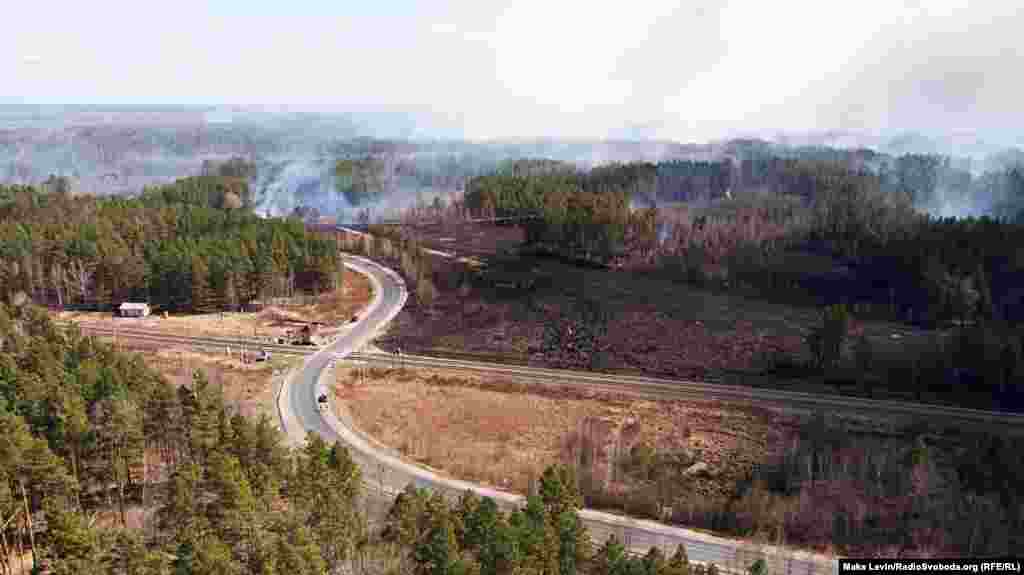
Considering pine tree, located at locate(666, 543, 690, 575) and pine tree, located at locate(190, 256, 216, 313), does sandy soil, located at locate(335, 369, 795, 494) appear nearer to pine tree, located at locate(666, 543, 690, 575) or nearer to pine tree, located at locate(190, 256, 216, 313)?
pine tree, located at locate(666, 543, 690, 575)

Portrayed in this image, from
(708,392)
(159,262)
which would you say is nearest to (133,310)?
(159,262)

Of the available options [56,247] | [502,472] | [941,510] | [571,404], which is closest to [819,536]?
[941,510]

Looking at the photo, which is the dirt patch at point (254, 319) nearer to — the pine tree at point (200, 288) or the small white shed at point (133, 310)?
the small white shed at point (133, 310)

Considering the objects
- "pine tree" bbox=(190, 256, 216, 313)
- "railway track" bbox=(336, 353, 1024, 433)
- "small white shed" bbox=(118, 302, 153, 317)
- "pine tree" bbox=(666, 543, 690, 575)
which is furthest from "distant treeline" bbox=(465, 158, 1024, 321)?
"pine tree" bbox=(666, 543, 690, 575)

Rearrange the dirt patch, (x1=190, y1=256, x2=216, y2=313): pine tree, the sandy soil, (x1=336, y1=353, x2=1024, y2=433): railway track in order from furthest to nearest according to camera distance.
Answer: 1. (x1=190, y1=256, x2=216, y2=313): pine tree
2. the dirt patch
3. (x1=336, y1=353, x2=1024, y2=433): railway track
4. the sandy soil

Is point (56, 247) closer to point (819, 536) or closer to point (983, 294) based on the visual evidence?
point (819, 536)

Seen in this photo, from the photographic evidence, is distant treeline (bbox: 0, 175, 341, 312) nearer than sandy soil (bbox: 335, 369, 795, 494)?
No
